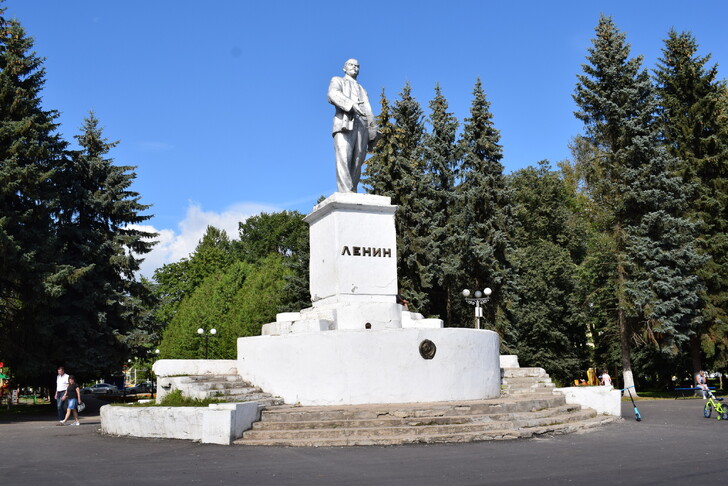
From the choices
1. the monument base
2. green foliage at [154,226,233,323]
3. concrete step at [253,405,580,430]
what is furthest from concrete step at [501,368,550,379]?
green foliage at [154,226,233,323]

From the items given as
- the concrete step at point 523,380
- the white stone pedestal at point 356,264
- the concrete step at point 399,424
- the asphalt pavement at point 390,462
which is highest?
the white stone pedestal at point 356,264

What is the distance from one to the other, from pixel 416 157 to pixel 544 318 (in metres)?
11.1

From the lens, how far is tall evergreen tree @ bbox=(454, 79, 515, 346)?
29719 mm

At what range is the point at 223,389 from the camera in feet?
41.1

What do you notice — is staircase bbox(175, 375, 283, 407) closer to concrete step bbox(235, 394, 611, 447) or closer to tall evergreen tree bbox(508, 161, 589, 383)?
concrete step bbox(235, 394, 611, 447)

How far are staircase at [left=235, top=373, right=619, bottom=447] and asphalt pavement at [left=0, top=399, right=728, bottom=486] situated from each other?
325 mm

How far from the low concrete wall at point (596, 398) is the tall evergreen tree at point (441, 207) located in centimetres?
1578

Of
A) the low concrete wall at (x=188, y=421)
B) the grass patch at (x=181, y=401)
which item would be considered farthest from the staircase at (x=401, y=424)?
the grass patch at (x=181, y=401)

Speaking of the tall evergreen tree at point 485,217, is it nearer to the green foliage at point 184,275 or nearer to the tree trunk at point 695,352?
the tree trunk at point 695,352

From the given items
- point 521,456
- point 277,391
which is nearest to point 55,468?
point 277,391

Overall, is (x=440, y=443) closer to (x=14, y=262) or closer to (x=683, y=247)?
(x=14, y=262)

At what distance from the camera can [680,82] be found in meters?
30.7

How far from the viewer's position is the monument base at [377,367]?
11.6 m

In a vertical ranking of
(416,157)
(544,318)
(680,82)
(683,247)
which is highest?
(680,82)
